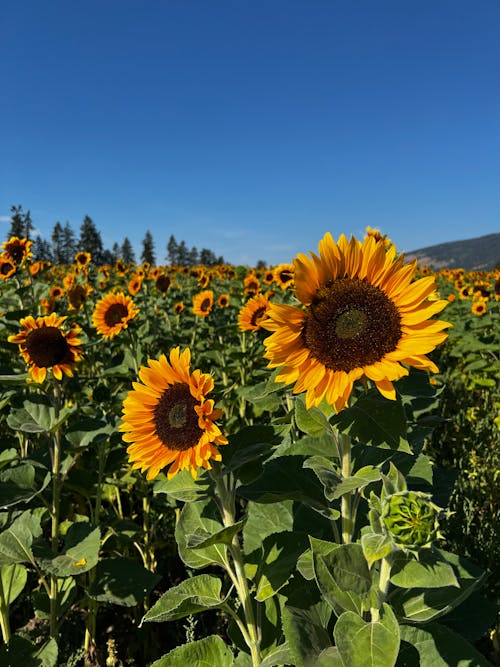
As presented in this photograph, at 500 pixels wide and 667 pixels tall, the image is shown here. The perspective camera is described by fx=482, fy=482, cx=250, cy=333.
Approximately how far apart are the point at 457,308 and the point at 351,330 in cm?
1072

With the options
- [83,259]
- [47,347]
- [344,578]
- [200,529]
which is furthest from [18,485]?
[83,259]

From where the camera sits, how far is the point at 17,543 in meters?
2.35

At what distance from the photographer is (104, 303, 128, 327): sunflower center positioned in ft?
16.6

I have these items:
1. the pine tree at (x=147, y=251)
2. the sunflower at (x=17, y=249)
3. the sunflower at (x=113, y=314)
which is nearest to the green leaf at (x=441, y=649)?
the sunflower at (x=113, y=314)

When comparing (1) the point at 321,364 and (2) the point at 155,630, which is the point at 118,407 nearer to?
(2) the point at 155,630

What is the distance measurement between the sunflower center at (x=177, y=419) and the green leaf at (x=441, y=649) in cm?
98

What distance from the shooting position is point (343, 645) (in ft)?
4.09

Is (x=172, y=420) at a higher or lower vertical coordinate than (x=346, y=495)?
higher

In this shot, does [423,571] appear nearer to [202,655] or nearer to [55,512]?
[202,655]

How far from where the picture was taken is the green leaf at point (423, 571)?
1.27 m

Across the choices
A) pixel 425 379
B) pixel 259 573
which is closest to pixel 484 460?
pixel 425 379

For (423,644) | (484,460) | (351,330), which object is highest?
(351,330)

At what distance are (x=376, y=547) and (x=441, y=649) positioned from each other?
0.64 metres

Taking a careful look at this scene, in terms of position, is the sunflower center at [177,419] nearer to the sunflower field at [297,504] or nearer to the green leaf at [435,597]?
the sunflower field at [297,504]
